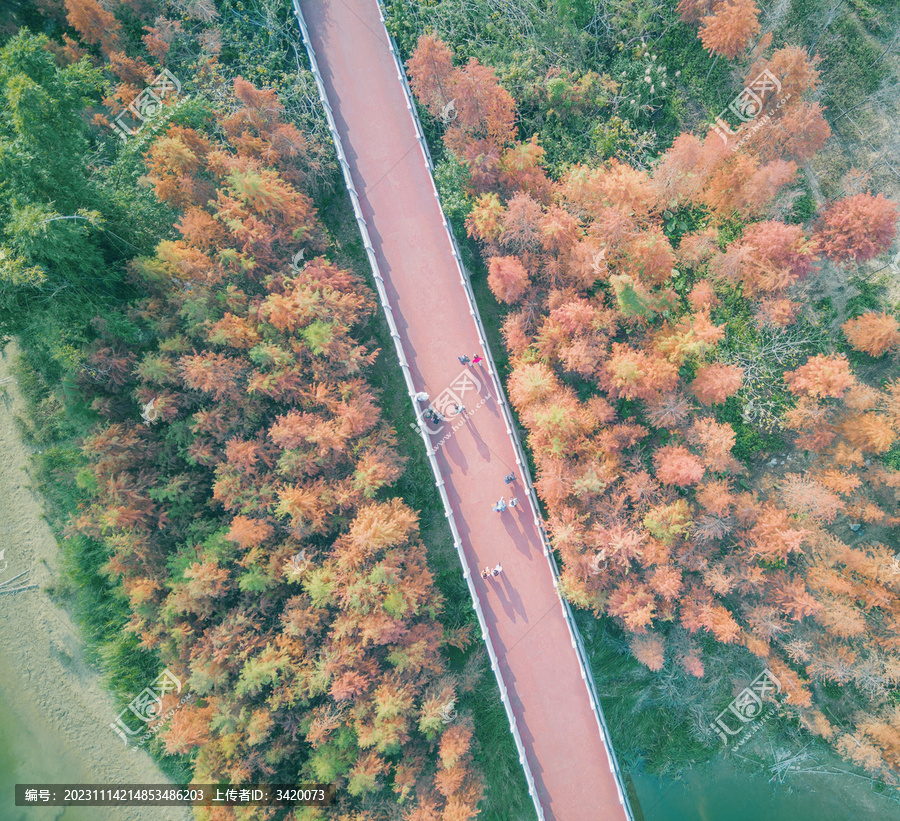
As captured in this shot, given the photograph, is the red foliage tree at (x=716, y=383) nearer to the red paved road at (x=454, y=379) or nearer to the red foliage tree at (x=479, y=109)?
the red paved road at (x=454, y=379)

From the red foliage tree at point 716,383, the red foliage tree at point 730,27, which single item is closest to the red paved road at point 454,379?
the red foliage tree at point 716,383

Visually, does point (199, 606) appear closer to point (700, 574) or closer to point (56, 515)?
point (56, 515)

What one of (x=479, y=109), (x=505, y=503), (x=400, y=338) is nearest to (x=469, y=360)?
(x=400, y=338)

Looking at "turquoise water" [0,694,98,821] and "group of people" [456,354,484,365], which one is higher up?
"group of people" [456,354,484,365]

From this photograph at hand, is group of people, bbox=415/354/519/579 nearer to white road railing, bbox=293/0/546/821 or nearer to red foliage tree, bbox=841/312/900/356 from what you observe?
white road railing, bbox=293/0/546/821

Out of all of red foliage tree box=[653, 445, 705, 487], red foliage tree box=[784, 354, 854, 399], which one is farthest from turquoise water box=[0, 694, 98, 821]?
red foliage tree box=[784, 354, 854, 399]

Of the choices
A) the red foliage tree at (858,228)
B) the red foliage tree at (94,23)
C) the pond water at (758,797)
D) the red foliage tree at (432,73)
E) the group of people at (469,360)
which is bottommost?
the pond water at (758,797)

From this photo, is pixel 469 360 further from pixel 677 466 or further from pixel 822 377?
pixel 822 377
